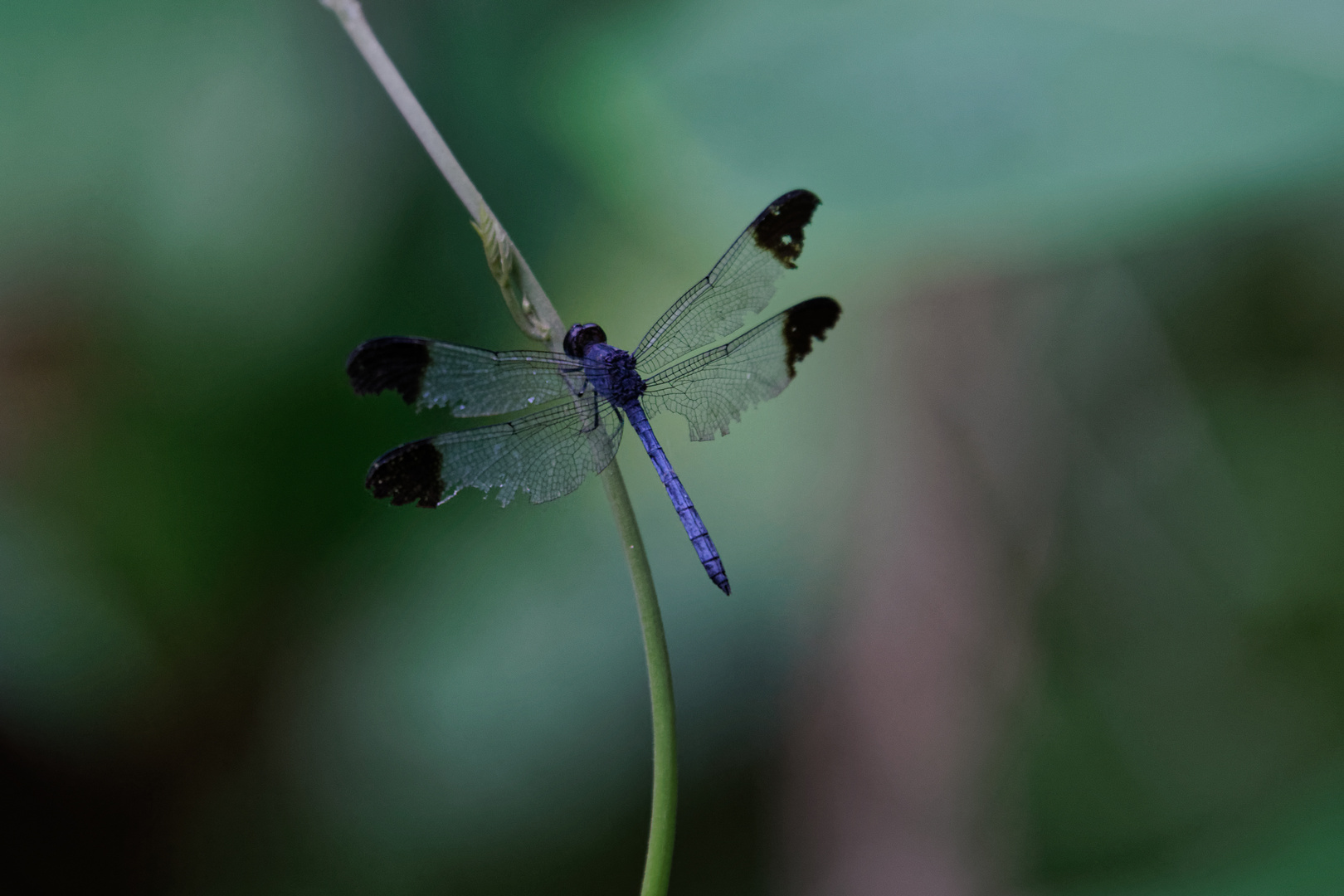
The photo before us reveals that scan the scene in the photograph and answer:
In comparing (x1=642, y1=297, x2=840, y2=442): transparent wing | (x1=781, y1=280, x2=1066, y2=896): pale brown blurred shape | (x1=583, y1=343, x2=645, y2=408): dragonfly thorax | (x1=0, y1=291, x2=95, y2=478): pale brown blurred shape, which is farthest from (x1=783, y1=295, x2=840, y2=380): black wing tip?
(x1=0, y1=291, x2=95, y2=478): pale brown blurred shape

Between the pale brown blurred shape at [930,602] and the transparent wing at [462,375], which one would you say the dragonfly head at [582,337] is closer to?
the transparent wing at [462,375]

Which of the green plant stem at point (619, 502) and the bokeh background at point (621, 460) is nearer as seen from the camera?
the green plant stem at point (619, 502)

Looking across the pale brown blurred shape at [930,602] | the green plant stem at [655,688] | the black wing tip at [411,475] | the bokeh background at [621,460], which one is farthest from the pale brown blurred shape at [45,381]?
the pale brown blurred shape at [930,602]

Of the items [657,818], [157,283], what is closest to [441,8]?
[157,283]

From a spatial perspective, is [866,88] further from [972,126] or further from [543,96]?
[543,96]

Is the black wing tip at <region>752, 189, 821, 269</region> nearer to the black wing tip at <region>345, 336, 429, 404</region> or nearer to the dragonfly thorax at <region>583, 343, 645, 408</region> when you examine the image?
the dragonfly thorax at <region>583, 343, 645, 408</region>

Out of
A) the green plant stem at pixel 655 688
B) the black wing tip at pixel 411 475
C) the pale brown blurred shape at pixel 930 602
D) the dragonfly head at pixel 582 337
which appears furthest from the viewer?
the pale brown blurred shape at pixel 930 602
